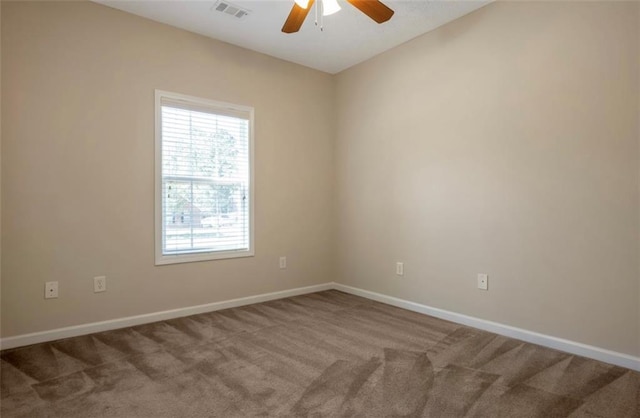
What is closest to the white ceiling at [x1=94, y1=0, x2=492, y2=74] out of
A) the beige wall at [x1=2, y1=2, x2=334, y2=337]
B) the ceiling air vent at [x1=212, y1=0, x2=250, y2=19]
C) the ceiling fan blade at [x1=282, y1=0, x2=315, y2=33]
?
the ceiling air vent at [x1=212, y1=0, x2=250, y2=19]

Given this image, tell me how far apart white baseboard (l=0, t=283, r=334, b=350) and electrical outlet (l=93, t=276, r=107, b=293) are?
0.27 metres

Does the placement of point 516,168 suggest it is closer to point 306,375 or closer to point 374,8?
point 374,8

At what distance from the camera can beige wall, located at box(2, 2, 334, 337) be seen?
2.71m

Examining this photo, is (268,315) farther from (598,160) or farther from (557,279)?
(598,160)

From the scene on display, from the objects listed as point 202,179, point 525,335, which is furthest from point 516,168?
point 202,179

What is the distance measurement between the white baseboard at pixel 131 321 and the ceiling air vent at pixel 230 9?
2.71m

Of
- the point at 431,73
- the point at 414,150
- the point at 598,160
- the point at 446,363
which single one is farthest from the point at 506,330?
the point at 431,73

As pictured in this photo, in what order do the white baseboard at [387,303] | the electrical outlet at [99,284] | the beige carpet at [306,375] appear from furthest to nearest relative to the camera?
the electrical outlet at [99,284], the white baseboard at [387,303], the beige carpet at [306,375]

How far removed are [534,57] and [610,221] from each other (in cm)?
132

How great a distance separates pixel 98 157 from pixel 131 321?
4.69 ft

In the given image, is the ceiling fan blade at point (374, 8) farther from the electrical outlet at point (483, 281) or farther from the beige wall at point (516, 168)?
the electrical outlet at point (483, 281)

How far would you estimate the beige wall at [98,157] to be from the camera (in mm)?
2715

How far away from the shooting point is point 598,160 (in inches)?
97.9

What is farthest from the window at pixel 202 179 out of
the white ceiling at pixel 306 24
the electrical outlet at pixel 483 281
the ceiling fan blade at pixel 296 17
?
the electrical outlet at pixel 483 281
